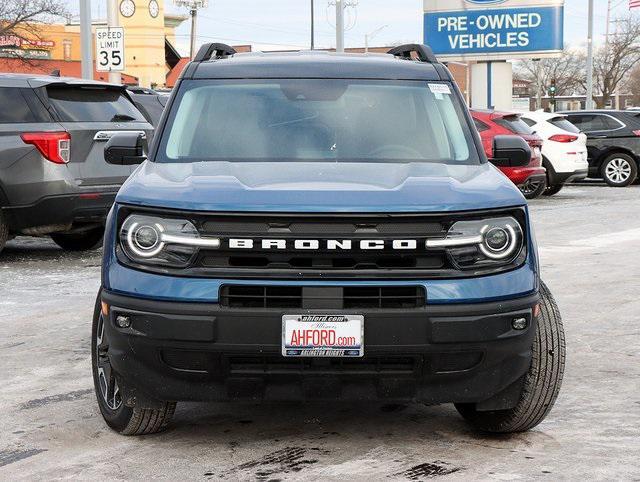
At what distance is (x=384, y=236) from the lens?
4543mm

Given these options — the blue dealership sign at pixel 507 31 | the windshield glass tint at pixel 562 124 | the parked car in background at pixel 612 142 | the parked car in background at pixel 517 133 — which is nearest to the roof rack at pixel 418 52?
the parked car in background at pixel 517 133

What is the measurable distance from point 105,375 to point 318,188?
4.37ft

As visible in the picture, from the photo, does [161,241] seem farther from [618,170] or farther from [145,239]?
[618,170]

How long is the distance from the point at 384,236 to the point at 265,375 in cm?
70

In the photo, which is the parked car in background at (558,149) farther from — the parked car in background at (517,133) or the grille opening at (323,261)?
the grille opening at (323,261)

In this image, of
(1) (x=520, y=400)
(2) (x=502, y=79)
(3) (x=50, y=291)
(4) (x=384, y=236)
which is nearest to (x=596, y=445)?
(1) (x=520, y=400)

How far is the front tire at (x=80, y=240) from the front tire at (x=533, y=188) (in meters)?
8.49

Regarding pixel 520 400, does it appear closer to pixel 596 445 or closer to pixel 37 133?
pixel 596 445

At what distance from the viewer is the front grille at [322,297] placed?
177 inches

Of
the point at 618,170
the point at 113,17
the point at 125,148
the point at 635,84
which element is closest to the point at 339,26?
the point at 113,17

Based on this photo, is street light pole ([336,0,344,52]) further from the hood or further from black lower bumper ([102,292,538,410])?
black lower bumper ([102,292,538,410])

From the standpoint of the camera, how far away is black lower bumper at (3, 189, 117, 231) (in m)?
11.2

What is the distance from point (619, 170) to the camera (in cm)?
2434

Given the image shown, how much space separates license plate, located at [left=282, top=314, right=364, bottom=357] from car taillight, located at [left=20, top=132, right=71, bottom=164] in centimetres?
724
